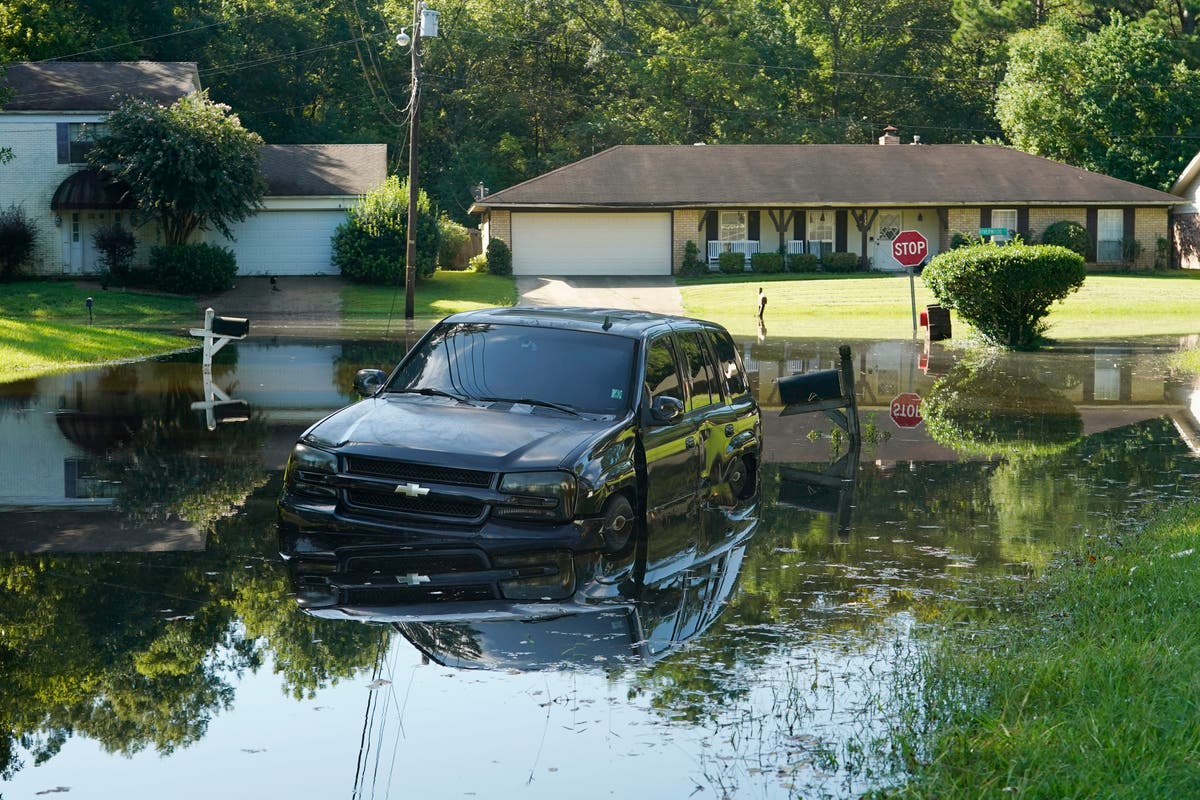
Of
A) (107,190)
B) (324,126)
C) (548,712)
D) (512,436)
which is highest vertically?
(324,126)

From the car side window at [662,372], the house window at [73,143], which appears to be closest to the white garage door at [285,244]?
the house window at [73,143]

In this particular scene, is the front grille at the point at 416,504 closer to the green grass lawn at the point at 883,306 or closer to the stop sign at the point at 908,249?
the stop sign at the point at 908,249

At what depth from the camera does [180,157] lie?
45438 mm

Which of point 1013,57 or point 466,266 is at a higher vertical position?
point 1013,57

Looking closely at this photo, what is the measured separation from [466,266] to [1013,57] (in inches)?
1089

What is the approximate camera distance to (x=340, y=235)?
49.7 meters

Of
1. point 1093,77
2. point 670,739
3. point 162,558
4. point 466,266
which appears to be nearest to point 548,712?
point 670,739

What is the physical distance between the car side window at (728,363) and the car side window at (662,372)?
96 centimetres

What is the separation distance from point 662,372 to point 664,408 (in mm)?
688

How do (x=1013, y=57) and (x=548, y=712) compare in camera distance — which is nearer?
(x=548, y=712)

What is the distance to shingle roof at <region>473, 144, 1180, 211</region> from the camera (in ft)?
185

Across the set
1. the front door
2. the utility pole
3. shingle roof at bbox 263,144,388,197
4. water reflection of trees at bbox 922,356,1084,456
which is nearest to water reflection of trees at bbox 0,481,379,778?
water reflection of trees at bbox 922,356,1084,456

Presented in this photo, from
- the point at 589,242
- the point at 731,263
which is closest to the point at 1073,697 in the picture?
the point at 731,263

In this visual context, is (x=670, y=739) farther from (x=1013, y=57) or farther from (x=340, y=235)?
(x=1013, y=57)
